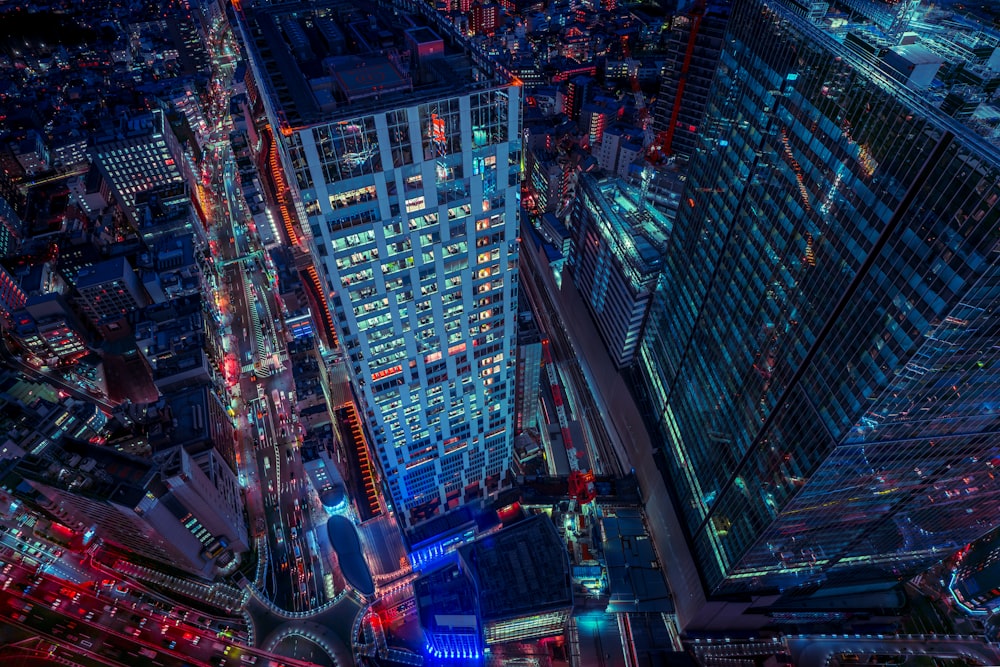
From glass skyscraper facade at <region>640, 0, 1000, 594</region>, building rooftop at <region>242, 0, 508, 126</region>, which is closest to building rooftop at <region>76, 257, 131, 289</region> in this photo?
building rooftop at <region>242, 0, 508, 126</region>

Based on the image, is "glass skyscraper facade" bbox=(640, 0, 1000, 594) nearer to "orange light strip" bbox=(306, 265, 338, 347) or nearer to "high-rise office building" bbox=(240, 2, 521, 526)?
→ "high-rise office building" bbox=(240, 2, 521, 526)

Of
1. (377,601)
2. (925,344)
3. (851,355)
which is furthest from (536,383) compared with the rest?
(925,344)

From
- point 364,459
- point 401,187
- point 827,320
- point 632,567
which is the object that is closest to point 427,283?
point 401,187

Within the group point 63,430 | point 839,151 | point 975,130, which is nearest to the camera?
point 975,130

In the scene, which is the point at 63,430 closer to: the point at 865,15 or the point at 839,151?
the point at 839,151

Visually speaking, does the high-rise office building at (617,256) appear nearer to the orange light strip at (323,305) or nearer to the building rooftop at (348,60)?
the building rooftop at (348,60)

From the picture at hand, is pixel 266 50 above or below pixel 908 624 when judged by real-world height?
above

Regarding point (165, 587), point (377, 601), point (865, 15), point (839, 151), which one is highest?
point (865, 15)

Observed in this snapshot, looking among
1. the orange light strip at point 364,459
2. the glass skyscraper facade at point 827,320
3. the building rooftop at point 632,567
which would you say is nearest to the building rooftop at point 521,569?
the building rooftop at point 632,567

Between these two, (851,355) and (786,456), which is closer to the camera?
(851,355)
